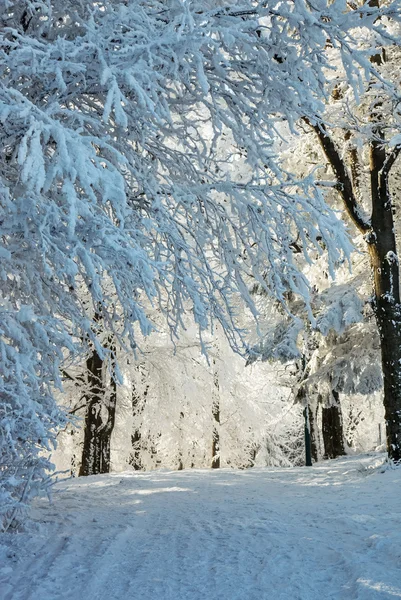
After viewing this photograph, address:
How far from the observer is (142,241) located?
15.7 ft

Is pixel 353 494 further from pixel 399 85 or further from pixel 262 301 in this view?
pixel 262 301

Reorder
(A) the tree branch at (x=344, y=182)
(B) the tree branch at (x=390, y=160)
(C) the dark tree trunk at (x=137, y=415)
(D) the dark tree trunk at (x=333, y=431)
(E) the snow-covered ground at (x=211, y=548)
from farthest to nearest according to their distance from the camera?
1. (C) the dark tree trunk at (x=137, y=415)
2. (D) the dark tree trunk at (x=333, y=431)
3. (A) the tree branch at (x=344, y=182)
4. (B) the tree branch at (x=390, y=160)
5. (E) the snow-covered ground at (x=211, y=548)

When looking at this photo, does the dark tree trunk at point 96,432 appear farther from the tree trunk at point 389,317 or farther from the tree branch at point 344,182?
the tree branch at point 344,182

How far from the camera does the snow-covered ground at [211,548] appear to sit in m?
3.17

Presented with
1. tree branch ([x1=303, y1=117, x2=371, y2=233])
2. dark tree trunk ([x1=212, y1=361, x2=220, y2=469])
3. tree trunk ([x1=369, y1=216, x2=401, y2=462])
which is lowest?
dark tree trunk ([x1=212, y1=361, x2=220, y2=469])

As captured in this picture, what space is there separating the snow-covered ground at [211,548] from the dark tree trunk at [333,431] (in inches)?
290

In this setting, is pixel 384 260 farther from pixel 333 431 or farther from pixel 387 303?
pixel 333 431

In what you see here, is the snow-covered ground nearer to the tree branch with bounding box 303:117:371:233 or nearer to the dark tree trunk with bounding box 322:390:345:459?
the tree branch with bounding box 303:117:371:233

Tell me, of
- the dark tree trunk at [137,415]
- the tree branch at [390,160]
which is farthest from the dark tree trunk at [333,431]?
the tree branch at [390,160]

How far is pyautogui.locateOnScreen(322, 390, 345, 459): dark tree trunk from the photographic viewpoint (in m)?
13.8

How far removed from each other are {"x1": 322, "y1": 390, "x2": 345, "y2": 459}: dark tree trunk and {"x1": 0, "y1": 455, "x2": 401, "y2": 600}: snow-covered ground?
7362 millimetres

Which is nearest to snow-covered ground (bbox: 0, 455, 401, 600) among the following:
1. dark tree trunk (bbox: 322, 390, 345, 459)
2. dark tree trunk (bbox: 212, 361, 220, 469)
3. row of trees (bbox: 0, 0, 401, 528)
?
row of trees (bbox: 0, 0, 401, 528)

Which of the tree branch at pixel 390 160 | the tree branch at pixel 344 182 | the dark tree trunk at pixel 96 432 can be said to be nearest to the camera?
the tree branch at pixel 390 160

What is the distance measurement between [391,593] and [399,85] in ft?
24.9
